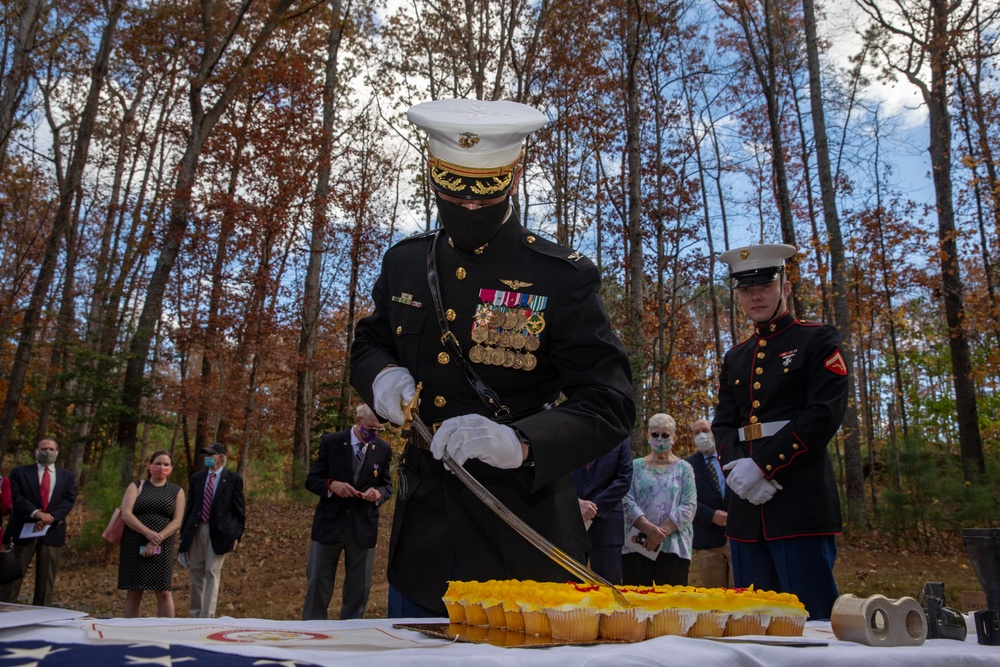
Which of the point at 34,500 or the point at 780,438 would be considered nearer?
the point at 780,438

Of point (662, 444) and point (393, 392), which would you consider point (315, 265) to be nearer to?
point (662, 444)

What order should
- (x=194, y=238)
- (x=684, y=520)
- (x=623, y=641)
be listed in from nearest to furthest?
(x=623, y=641) → (x=684, y=520) → (x=194, y=238)

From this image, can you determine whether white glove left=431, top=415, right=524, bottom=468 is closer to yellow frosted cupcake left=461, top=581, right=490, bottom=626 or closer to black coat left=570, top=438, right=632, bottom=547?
yellow frosted cupcake left=461, top=581, right=490, bottom=626

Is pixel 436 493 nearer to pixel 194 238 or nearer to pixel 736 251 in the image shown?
pixel 736 251

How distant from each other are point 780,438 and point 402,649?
2.93 m

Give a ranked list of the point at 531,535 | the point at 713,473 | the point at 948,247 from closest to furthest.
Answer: the point at 531,535 < the point at 713,473 < the point at 948,247

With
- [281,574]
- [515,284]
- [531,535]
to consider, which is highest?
[515,284]

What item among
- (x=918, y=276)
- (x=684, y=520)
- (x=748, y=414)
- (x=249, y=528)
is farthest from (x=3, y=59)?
(x=918, y=276)

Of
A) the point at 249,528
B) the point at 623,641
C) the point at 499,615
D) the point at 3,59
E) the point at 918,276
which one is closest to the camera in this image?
the point at 623,641

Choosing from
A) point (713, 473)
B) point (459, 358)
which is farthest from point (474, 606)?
point (713, 473)

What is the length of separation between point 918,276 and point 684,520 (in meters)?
17.9

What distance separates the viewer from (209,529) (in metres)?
9.35

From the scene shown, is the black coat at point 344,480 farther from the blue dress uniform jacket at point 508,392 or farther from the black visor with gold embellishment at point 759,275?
the blue dress uniform jacket at point 508,392

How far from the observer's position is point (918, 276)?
22141mm
